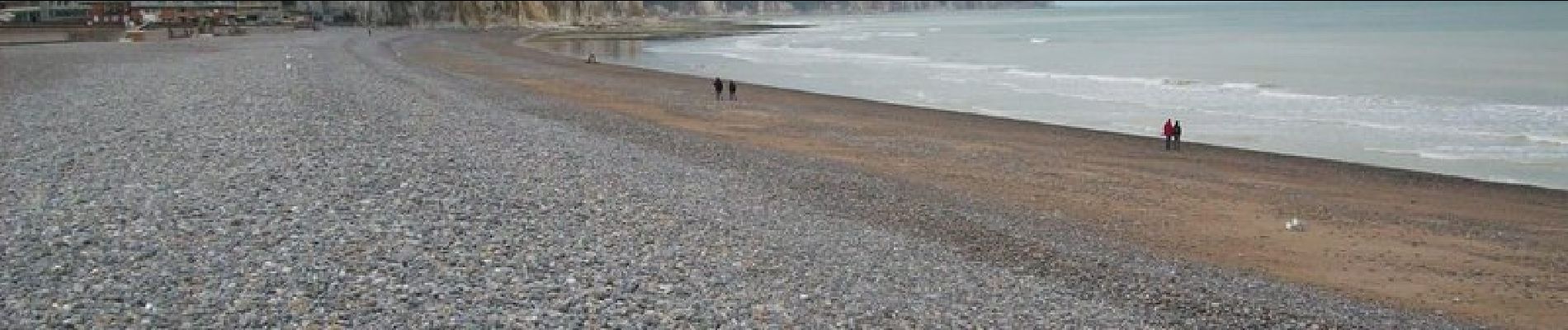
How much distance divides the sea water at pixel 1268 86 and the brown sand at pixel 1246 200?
292 cm

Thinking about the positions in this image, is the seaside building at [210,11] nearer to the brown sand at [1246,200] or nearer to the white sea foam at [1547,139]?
the brown sand at [1246,200]

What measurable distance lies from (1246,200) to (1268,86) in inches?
1206

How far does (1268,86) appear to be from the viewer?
160ft

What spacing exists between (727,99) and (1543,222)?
28683mm

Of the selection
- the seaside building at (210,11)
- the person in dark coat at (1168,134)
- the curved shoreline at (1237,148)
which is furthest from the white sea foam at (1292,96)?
the seaside building at (210,11)

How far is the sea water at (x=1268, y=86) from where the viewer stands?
29531 millimetres

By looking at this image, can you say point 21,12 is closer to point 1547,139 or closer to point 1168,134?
point 1168,134

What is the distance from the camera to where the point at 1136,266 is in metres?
15.4

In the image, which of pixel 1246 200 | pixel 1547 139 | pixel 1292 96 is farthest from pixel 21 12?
pixel 1547 139

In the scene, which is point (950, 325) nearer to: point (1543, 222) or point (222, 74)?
point (1543, 222)

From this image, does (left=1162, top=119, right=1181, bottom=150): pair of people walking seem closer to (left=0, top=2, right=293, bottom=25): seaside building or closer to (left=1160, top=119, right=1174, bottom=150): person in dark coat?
(left=1160, top=119, right=1174, bottom=150): person in dark coat

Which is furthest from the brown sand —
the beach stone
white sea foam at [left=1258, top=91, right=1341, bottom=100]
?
white sea foam at [left=1258, top=91, right=1341, bottom=100]

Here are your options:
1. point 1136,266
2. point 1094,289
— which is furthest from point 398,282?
point 1136,266

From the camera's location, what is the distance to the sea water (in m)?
29.5
